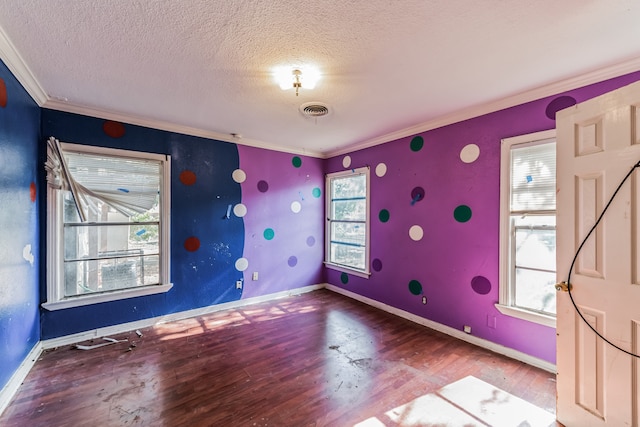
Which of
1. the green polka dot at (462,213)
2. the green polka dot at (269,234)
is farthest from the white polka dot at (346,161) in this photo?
the green polka dot at (462,213)

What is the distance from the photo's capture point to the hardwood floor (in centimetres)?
172

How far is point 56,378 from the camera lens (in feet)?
6.89

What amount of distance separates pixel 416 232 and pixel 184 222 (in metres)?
2.91

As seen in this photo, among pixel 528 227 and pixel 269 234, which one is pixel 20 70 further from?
pixel 528 227

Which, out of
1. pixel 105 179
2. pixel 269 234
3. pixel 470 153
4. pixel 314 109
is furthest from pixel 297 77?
pixel 269 234

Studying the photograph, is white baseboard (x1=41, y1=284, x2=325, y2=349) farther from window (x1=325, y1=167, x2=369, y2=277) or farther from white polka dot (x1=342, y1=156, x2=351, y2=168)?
white polka dot (x1=342, y1=156, x2=351, y2=168)

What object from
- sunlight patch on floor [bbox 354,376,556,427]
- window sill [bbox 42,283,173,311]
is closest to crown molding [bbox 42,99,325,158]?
window sill [bbox 42,283,173,311]

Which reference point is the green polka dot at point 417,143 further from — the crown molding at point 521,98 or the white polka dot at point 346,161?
the white polka dot at point 346,161

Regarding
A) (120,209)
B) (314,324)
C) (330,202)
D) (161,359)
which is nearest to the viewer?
(161,359)

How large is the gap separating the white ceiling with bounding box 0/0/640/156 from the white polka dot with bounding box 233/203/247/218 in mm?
1362

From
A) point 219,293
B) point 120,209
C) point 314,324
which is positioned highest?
point 120,209

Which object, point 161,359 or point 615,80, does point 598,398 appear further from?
point 161,359

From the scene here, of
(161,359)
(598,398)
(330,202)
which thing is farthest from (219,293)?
(598,398)

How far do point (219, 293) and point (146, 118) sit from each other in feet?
7.65
